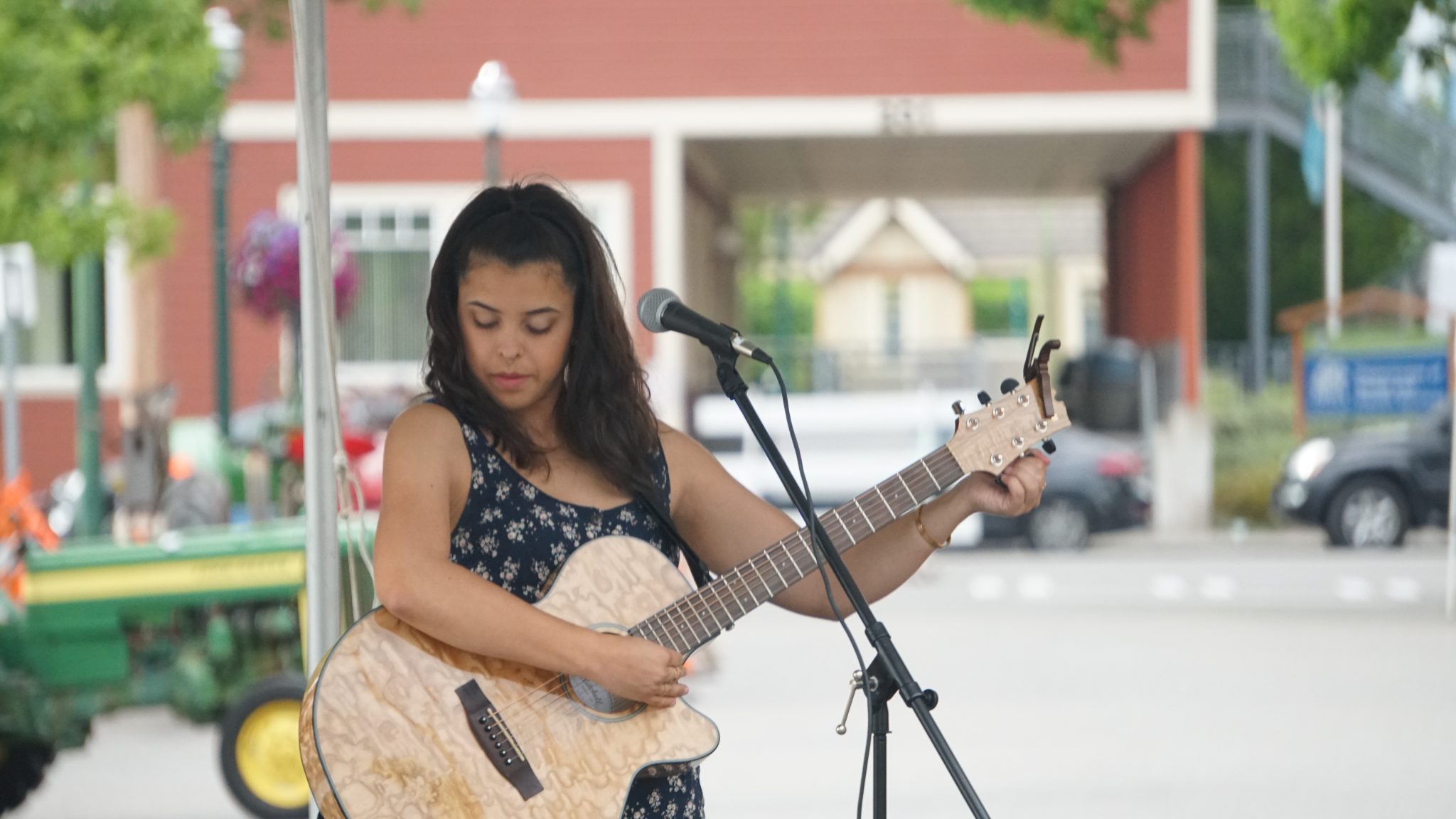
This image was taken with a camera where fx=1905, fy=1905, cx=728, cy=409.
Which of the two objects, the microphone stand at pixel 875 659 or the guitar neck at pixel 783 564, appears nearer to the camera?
the microphone stand at pixel 875 659

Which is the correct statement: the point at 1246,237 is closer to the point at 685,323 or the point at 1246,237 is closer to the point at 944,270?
the point at 685,323

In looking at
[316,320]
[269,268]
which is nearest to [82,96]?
[269,268]

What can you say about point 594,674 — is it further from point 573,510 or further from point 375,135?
point 375,135

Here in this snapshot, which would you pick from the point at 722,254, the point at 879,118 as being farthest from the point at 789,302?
the point at 879,118

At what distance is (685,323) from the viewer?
306 cm

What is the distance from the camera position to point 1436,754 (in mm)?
8164

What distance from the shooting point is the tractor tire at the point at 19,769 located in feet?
23.0

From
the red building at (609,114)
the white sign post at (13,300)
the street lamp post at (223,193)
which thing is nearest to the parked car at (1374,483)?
the red building at (609,114)

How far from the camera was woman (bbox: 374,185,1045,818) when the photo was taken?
9.62 ft

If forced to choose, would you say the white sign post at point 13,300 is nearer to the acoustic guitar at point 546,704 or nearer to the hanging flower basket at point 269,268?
the hanging flower basket at point 269,268

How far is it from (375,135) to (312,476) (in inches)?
647

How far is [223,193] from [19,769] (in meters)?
8.26

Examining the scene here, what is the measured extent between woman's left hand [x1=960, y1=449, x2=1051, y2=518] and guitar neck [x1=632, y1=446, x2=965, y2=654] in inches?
2.0

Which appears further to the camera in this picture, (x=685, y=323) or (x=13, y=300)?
(x=13, y=300)
